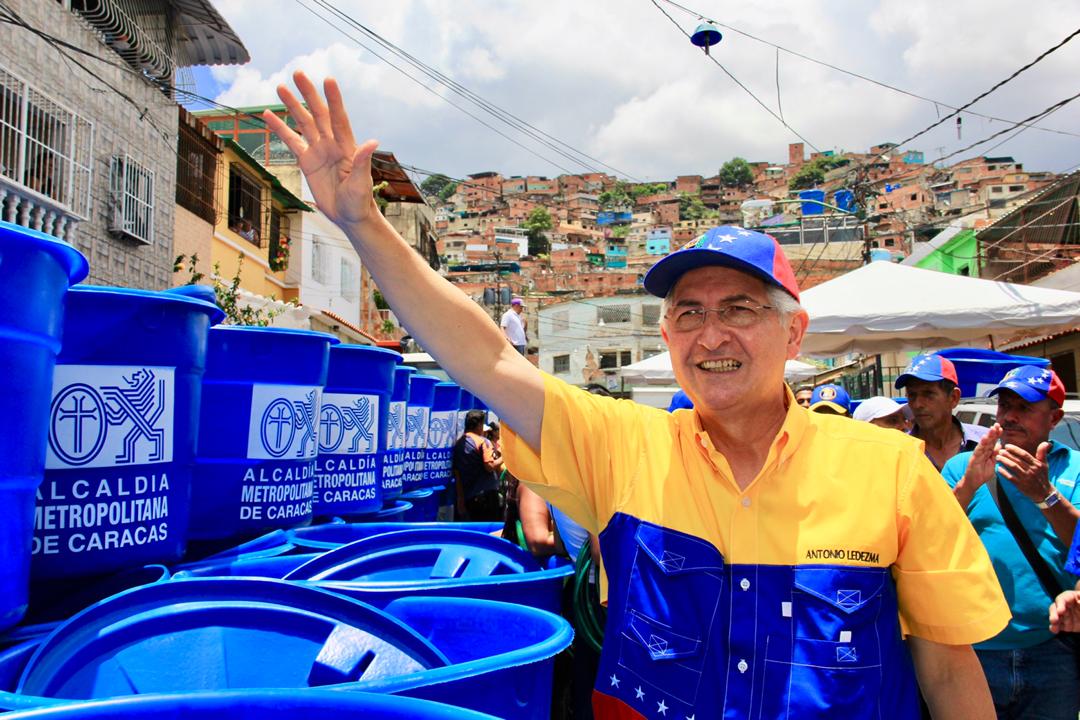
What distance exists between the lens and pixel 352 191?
5.29ft

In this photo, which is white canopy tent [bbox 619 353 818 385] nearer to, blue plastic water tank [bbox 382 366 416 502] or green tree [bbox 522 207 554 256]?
blue plastic water tank [bbox 382 366 416 502]

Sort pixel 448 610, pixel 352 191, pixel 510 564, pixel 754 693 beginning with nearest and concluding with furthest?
pixel 754 693 < pixel 352 191 < pixel 448 610 < pixel 510 564

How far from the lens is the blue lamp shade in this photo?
1114 centimetres

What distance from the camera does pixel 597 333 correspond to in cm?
5206

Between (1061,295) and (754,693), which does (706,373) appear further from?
(1061,295)

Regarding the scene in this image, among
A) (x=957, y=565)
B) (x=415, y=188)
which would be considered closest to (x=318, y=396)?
(x=957, y=565)

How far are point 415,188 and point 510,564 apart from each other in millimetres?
28459

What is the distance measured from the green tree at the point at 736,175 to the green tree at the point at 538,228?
105ft

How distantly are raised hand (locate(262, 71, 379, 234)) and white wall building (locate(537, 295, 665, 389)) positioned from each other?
160 ft

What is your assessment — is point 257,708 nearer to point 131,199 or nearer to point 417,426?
point 417,426

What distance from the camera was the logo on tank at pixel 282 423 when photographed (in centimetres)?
362

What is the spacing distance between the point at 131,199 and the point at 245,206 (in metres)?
6.76

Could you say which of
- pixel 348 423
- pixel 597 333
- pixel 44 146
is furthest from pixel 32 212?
pixel 597 333

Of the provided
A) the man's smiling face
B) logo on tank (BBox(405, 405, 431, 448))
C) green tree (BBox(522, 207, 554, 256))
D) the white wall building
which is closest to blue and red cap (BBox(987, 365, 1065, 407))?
the man's smiling face
